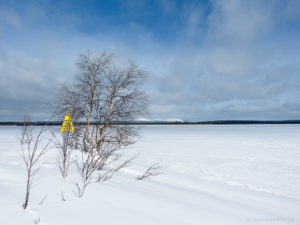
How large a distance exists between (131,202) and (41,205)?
Result: 1.40m

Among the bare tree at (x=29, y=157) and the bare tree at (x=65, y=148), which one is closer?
the bare tree at (x=29, y=157)

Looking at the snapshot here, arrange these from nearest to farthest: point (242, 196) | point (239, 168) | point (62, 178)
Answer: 1. point (62, 178)
2. point (242, 196)
3. point (239, 168)

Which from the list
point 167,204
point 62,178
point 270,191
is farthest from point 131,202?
point 270,191

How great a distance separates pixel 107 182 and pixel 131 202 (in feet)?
3.83

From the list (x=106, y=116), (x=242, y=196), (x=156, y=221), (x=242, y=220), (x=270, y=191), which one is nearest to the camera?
(x=156, y=221)

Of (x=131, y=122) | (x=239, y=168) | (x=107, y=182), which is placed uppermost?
(x=131, y=122)

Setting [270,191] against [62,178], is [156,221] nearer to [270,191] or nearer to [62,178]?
[62,178]

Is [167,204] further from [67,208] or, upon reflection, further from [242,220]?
[67,208]

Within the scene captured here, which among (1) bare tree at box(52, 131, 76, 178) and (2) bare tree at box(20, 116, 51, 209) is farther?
(1) bare tree at box(52, 131, 76, 178)

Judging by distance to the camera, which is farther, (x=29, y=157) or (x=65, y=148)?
(x=65, y=148)

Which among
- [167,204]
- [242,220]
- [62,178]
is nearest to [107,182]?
[62,178]

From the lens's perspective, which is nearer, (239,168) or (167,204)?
(167,204)

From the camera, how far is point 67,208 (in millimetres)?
2807

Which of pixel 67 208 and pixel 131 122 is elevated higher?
pixel 131 122
